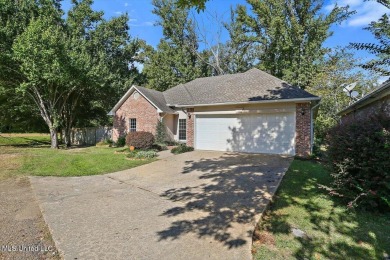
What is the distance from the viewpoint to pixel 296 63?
25.0 m

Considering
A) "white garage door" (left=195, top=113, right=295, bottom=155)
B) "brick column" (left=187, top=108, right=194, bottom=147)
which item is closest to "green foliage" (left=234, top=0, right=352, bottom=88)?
"white garage door" (left=195, top=113, right=295, bottom=155)

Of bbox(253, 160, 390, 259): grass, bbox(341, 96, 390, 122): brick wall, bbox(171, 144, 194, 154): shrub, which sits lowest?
bbox(253, 160, 390, 259): grass

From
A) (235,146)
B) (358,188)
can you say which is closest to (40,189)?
(358,188)

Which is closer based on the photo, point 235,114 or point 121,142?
point 235,114

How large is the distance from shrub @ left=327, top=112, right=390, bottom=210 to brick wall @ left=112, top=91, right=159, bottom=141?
521 inches

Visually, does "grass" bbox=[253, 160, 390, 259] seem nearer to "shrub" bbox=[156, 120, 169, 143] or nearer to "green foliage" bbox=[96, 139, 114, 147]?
"shrub" bbox=[156, 120, 169, 143]

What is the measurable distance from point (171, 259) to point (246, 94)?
11926 mm

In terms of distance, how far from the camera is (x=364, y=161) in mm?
4949

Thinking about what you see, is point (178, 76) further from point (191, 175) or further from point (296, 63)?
point (191, 175)

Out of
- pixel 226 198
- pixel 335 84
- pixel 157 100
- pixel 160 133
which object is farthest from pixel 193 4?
pixel 335 84

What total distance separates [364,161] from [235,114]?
29.9ft

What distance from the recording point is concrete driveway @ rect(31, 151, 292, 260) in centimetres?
356

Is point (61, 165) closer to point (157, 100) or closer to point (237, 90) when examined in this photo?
point (157, 100)

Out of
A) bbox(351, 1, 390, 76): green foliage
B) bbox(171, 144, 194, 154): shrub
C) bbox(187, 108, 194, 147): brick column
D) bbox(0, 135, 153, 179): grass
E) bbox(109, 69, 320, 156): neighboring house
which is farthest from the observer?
bbox(187, 108, 194, 147): brick column
